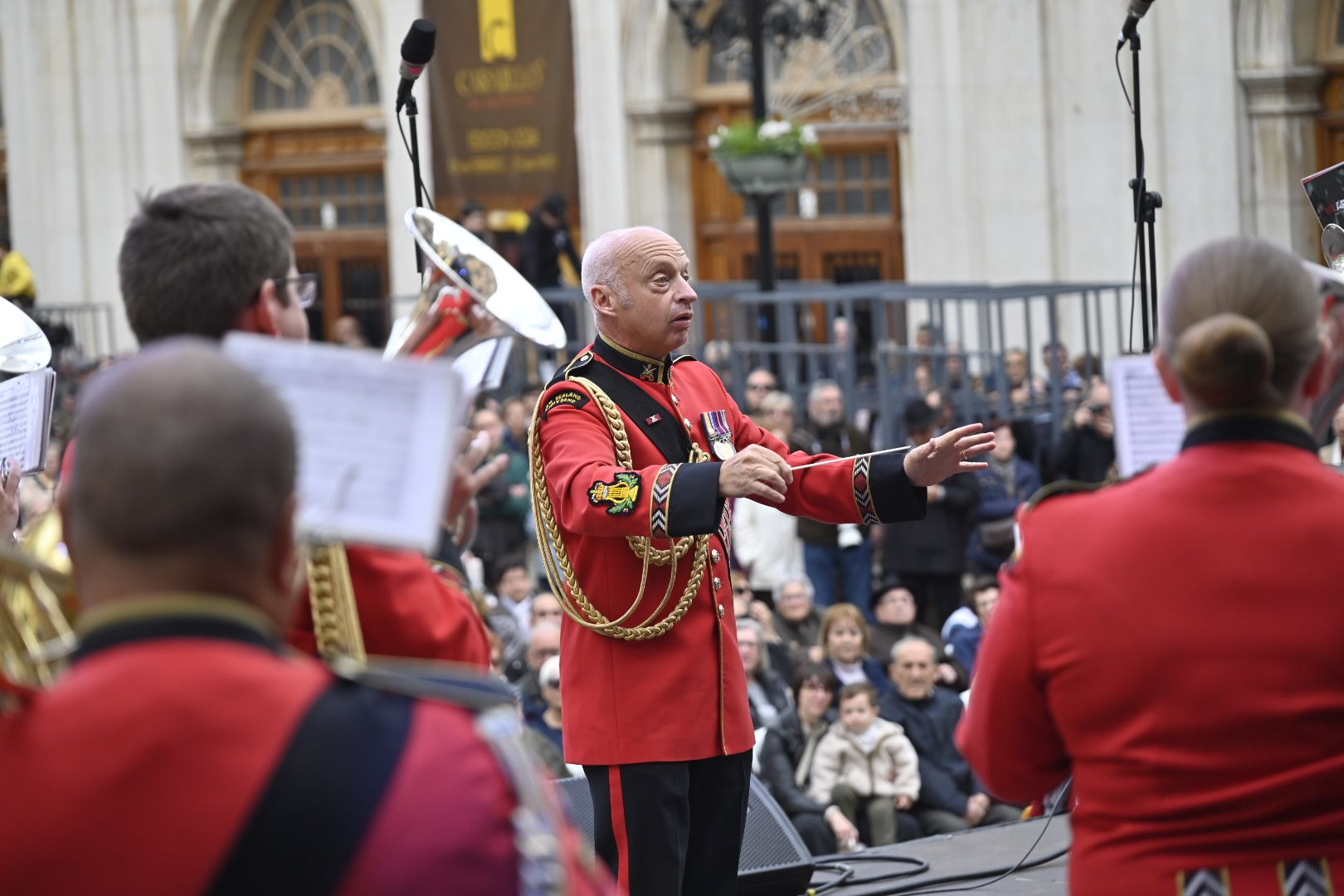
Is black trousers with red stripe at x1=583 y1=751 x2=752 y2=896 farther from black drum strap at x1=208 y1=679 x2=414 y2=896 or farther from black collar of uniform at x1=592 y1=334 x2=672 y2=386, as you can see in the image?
black drum strap at x1=208 y1=679 x2=414 y2=896

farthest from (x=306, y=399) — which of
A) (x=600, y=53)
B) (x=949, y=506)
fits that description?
(x=600, y=53)

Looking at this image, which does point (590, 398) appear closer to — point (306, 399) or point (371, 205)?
point (306, 399)

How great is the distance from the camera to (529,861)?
171 centimetres

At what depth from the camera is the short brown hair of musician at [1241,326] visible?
232 centimetres

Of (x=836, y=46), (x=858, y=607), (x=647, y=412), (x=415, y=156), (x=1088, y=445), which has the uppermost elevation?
(x=836, y=46)

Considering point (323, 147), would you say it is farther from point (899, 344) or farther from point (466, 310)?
point (466, 310)

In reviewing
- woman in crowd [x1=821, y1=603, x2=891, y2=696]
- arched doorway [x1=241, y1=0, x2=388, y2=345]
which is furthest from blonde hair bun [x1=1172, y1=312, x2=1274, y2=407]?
arched doorway [x1=241, y1=0, x2=388, y2=345]

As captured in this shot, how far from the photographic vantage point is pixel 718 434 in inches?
167

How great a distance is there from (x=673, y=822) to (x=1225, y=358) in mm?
1995

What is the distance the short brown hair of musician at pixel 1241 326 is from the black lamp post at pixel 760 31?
382 inches

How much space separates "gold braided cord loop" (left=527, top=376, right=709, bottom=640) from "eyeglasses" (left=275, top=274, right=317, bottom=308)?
1.47 meters

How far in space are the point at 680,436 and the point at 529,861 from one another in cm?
251

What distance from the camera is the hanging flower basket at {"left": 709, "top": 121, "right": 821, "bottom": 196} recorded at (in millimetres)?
12422

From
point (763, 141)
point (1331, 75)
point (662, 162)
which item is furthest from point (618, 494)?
point (662, 162)
